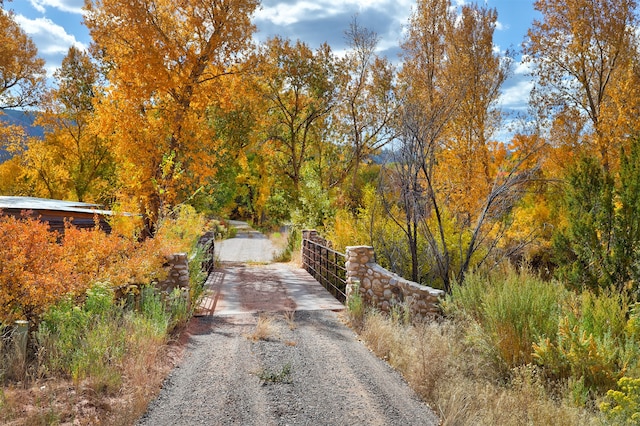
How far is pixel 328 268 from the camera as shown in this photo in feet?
38.5

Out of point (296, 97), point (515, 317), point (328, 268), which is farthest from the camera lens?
point (296, 97)

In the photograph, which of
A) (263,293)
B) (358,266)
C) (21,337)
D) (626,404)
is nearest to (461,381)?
(626,404)

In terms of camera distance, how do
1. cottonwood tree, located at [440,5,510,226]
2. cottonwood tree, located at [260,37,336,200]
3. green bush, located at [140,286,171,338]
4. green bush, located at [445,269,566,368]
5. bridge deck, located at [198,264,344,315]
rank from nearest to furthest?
green bush, located at [445,269,566,368] < green bush, located at [140,286,171,338] < bridge deck, located at [198,264,344,315] < cottonwood tree, located at [440,5,510,226] < cottonwood tree, located at [260,37,336,200]

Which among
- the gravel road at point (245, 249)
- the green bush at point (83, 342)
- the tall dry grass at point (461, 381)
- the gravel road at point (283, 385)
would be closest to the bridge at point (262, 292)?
the gravel road at point (283, 385)

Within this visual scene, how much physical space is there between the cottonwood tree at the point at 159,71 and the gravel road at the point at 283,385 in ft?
24.9

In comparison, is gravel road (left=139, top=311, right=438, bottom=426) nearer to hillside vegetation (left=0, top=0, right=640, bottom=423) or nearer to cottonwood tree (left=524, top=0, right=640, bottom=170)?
hillside vegetation (left=0, top=0, right=640, bottom=423)

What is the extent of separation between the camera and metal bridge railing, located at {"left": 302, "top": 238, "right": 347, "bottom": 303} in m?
10.5

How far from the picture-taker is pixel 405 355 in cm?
615

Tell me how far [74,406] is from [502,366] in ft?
16.0

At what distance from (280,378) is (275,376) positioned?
0.22 feet

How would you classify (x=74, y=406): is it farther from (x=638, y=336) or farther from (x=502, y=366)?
(x=638, y=336)

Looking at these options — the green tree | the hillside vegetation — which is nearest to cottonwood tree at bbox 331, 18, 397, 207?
the hillside vegetation

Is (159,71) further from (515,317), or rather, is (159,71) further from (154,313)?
(515,317)

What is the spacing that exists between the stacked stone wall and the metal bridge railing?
48 cm
